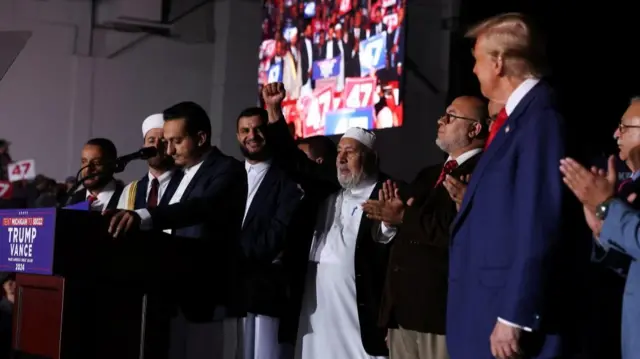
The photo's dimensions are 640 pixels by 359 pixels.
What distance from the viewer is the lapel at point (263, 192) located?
435 cm

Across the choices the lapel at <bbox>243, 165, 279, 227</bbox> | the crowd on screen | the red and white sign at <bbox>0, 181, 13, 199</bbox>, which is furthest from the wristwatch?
the red and white sign at <bbox>0, 181, 13, 199</bbox>

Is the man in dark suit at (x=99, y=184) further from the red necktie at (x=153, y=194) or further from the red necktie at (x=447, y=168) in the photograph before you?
the red necktie at (x=447, y=168)

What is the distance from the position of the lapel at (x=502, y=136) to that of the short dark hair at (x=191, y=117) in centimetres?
165

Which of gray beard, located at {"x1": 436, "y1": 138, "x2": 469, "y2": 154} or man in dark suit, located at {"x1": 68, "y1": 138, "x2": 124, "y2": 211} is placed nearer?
gray beard, located at {"x1": 436, "y1": 138, "x2": 469, "y2": 154}

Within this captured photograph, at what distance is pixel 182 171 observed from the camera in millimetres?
3926

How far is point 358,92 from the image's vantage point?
7.88 metres

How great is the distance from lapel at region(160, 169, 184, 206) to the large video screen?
3.69 metres

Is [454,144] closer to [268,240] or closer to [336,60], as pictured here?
[268,240]

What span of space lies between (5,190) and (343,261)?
4682mm

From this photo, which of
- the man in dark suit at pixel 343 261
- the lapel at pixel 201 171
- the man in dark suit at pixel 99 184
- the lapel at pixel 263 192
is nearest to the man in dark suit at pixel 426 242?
the man in dark suit at pixel 343 261

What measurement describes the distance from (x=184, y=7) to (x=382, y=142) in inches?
176

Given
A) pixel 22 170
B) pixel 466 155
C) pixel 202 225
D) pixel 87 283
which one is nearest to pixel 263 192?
pixel 202 225

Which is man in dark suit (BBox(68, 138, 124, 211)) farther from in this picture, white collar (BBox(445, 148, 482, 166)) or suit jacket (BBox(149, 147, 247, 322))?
white collar (BBox(445, 148, 482, 166))

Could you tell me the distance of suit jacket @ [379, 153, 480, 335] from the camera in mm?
3309
